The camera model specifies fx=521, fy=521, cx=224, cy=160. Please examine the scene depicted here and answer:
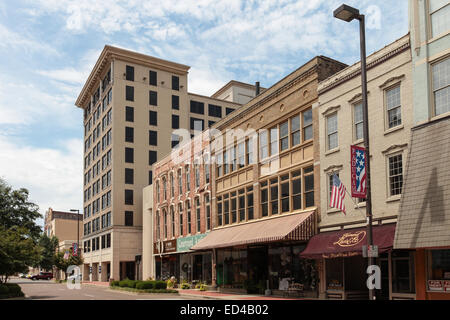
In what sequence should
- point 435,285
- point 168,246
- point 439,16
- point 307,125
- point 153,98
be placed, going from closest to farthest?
point 435,285 < point 439,16 < point 307,125 < point 168,246 < point 153,98

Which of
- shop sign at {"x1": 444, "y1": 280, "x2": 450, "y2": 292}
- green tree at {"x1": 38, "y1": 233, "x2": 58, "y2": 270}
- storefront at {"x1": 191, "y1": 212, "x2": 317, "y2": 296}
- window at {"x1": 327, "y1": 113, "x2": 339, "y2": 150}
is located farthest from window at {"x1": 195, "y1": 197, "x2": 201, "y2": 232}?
green tree at {"x1": 38, "y1": 233, "x2": 58, "y2": 270}

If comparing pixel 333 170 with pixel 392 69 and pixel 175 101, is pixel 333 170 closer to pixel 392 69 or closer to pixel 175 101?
pixel 392 69

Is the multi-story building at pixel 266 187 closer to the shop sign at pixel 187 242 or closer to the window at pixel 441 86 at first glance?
the shop sign at pixel 187 242

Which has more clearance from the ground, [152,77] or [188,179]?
[152,77]

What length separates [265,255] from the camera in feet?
107

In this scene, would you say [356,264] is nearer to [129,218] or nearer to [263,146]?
[263,146]

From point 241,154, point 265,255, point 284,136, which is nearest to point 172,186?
point 241,154

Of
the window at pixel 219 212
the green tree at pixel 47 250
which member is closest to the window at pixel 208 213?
the window at pixel 219 212

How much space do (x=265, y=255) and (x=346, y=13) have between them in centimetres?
1925

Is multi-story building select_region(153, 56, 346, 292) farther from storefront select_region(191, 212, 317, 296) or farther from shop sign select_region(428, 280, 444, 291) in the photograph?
shop sign select_region(428, 280, 444, 291)

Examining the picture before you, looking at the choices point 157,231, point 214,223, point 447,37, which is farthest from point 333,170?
point 157,231

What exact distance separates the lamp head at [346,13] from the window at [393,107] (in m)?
6.82

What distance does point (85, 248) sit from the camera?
84250 millimetres

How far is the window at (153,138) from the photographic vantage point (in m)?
71.2
